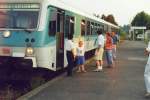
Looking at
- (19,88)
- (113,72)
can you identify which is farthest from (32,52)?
(113,72)

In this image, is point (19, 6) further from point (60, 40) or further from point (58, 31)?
point (60, 40)

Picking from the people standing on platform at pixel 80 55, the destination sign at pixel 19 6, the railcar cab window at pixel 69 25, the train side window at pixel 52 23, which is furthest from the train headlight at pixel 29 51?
the people standing on platform at pixel 80 55

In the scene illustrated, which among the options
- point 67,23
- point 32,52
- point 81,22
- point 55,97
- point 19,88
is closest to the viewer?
point 55,97

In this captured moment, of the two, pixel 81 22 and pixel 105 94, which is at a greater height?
pixel 81 22

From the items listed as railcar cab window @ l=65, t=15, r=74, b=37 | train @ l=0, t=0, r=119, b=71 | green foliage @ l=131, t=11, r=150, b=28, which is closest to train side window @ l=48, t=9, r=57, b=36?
train @ l=0, t=0, r=119, b=71

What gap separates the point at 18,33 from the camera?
50.4 ft

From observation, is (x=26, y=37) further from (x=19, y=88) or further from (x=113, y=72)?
(x=113, y=72)

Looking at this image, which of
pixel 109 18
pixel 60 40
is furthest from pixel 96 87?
pixel 109 18

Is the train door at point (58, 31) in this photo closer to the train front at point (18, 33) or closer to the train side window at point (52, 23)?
the train side window at point (52, 23)

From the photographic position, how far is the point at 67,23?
1878 centimetres

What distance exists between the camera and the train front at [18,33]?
49.8 ft

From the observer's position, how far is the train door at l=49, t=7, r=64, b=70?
53.3ft

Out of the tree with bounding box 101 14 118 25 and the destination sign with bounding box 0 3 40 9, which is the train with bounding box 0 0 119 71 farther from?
the tree with bounding box 101 14 118 25

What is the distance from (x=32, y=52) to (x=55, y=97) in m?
2.71
